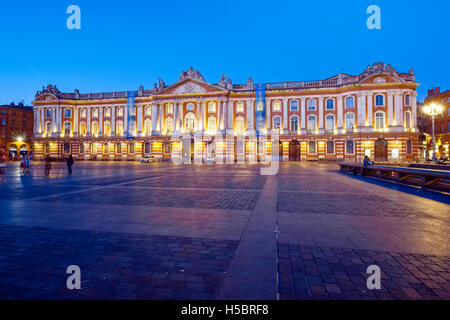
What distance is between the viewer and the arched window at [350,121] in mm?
42100

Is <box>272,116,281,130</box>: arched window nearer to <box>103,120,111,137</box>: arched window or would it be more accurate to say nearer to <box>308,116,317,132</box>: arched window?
<box>308,116,317,132</box>: arched window

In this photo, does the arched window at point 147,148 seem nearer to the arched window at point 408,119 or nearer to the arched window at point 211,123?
the arched window at point 211,123

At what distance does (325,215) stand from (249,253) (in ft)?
11.4

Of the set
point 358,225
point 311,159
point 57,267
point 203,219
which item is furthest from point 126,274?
point 311,159

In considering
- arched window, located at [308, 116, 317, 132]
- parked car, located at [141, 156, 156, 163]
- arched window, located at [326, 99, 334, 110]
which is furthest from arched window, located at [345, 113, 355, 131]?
parked car, located at [141, 156, 156, 163]

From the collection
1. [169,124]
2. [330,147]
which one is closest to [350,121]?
[330,147]

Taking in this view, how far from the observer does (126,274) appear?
336 cm

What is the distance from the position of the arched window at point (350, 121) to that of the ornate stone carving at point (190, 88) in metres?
25.8

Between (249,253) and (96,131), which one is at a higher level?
(96,131)

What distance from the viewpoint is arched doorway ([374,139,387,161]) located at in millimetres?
40406

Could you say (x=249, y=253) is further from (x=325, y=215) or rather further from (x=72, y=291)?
(x=325, y=215)

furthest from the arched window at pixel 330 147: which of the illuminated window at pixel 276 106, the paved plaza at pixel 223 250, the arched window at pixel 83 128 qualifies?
the arched window at pixel 83 128

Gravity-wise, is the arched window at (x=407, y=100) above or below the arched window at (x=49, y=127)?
above

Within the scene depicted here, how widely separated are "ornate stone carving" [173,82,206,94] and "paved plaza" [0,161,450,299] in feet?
137
